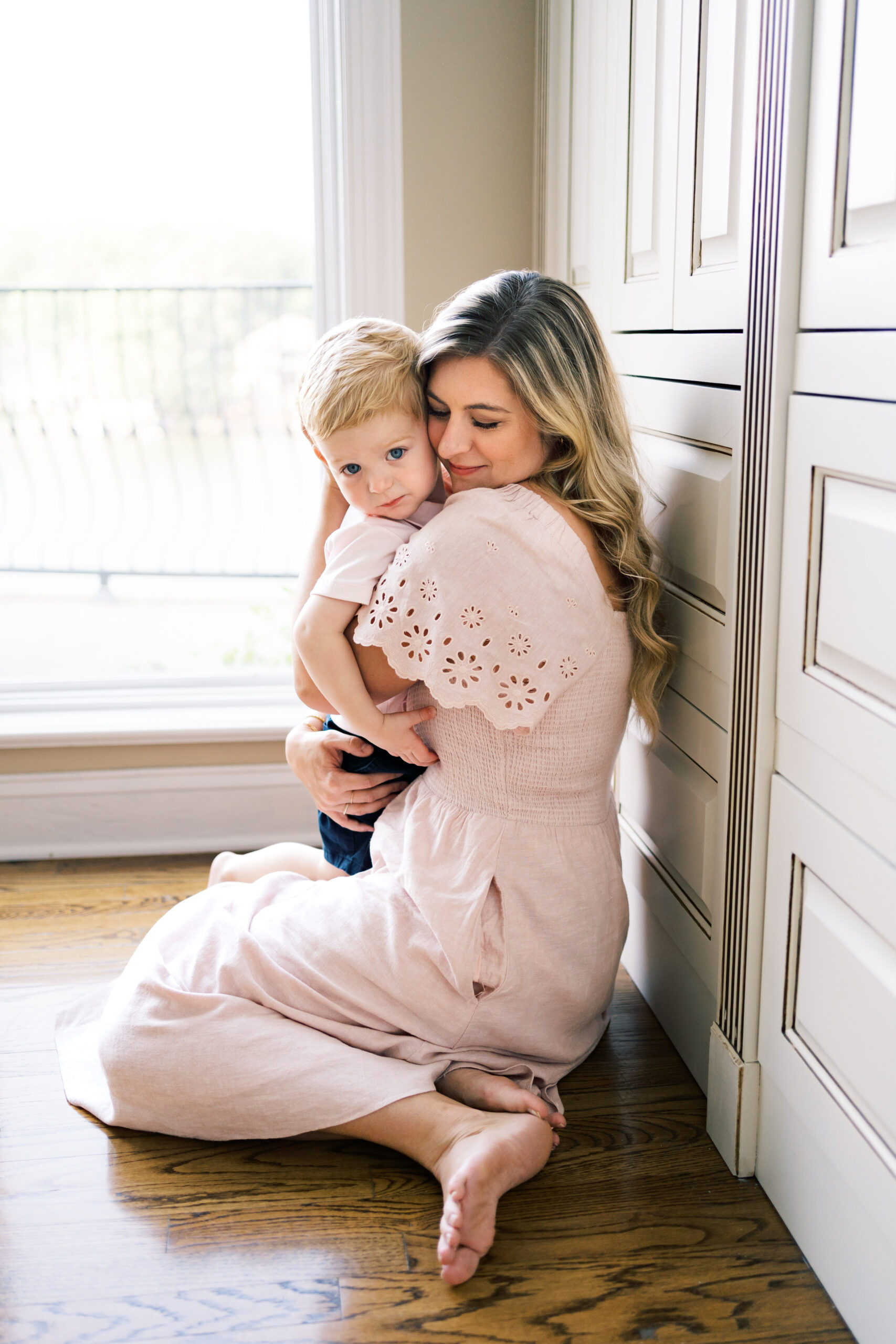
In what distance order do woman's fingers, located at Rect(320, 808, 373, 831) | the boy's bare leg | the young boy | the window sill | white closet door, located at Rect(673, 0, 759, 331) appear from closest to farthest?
white closet door, located at Rect(673, 0, 759, 331)
the young boy
woman's fingers, located at Rect(320, 808, 373, 831)
the boy's bare leg
the window sill

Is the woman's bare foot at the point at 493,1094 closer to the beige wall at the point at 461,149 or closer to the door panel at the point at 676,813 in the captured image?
the door panel at the point at 676,813

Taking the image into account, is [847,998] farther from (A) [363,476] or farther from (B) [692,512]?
(A) [363,476]

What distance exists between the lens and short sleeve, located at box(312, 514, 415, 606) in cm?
144

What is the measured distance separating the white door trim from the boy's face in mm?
1053

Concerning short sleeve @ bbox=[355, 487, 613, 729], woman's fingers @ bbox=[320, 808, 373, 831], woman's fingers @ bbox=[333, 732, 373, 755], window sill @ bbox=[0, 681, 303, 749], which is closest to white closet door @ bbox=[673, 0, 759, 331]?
short sleeve @ bbox=[355, 487, 613, 729]

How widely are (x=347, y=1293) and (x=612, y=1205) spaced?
0.36 metres

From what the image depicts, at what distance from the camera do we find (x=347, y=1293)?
1253mm

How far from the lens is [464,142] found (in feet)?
7.84

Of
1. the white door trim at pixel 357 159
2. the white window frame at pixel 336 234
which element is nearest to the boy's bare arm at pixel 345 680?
the white window frame at pixel 336 234

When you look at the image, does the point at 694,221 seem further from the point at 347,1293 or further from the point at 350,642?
the point at 347,1293

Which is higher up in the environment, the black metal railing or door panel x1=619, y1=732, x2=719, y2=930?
the black metal railing

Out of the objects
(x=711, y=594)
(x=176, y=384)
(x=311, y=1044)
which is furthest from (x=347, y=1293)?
(x=176, y=384)

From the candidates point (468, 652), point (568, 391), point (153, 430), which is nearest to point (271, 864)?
point (468, 652)

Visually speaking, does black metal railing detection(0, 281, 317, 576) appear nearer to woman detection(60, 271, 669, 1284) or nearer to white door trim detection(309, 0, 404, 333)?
white door trim detection(309, 0, 404, 333)
